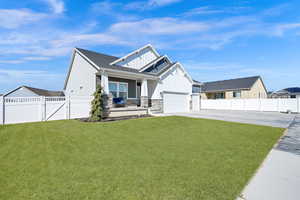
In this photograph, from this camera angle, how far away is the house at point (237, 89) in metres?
25.4

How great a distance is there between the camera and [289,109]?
58.7ft

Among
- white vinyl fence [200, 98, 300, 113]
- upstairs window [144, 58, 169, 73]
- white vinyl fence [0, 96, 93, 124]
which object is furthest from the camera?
white vinyl fence [200, 98, 300, 113]

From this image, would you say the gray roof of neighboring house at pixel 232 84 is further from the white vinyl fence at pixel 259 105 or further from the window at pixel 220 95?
the white vinyl fence at pixel 259 105

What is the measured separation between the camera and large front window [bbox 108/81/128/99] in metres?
12.8

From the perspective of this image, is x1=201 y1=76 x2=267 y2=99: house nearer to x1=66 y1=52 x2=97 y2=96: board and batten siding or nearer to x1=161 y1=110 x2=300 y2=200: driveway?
x1=66 y1=52 x2=97 y2=96: board and batten siding

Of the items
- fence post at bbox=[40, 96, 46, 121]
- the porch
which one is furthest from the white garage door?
fence post at bbox=[40, 96, 46, 121]

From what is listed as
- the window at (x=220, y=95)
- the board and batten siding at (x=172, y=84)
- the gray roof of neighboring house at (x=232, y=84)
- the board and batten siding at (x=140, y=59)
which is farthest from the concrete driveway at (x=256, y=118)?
the window at (x=220, y=95)

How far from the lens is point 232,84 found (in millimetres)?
28375

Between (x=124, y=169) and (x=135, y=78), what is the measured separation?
1115 cm

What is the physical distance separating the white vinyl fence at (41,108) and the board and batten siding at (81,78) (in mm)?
1655

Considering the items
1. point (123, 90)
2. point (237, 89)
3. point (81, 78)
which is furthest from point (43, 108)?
point (237, 89)

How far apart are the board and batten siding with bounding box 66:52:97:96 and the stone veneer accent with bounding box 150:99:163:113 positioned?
5884 mm

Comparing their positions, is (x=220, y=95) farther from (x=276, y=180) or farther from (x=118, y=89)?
(x=276, y=180)

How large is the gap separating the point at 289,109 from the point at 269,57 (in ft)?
23.4
